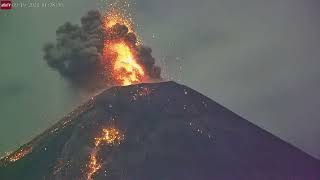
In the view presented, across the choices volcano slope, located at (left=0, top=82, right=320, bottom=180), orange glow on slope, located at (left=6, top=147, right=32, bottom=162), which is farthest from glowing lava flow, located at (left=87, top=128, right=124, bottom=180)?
orange glow on slope, located at (left=6, top=147, right=32, bottom=162)

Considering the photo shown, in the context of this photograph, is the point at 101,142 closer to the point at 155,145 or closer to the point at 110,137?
the point at 110,137

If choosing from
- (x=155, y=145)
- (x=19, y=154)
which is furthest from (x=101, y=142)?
(x=19, y=154)

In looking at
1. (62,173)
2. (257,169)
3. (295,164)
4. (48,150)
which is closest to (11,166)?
(48,150)

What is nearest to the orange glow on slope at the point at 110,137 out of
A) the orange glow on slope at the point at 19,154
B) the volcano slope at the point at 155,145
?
the volcano slope at the point at 155,145

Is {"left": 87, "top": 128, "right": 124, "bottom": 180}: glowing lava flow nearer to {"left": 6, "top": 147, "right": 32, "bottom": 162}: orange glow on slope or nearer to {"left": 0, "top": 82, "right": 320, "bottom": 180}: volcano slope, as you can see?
{"left": 0, "top": 82, "right": 320, "bottom": 180}: volcano slope

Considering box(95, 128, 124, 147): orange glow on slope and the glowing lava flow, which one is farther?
box(95, 128, 124, 147): orange glow on slope

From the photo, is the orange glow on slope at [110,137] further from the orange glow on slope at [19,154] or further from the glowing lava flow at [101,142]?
the orange glow on slope at [19,154]

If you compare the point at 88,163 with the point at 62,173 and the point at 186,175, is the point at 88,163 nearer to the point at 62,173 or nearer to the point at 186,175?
the point at 62,173

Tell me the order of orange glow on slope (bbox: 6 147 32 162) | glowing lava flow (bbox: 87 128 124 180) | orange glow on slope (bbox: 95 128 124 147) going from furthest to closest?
1. orange glow on slope (bbox: 6 147 32 162)
2. orange glow on slope (bbox: 95 128 124 147)
3. glowing lava flow (bbox: 87 128 124 180)
